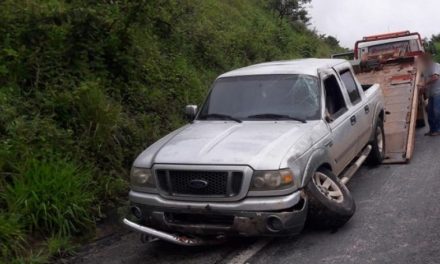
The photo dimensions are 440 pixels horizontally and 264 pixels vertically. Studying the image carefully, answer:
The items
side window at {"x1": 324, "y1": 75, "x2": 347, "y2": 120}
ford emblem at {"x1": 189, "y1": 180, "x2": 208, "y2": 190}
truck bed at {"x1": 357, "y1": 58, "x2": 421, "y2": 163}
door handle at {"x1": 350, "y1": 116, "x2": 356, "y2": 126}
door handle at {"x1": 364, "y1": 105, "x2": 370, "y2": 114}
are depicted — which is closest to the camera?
ford emblem at {"x1": 189, "y1": 180, "x2": 208, "y2": 190}

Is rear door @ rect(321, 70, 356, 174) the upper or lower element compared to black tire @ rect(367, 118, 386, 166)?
upper

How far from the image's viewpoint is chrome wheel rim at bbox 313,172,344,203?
5.21 metres

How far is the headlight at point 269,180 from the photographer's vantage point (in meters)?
4.66

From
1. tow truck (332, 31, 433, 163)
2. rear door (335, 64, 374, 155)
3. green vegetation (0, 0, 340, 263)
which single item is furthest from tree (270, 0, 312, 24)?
rear door (335, 64, 374, 155)

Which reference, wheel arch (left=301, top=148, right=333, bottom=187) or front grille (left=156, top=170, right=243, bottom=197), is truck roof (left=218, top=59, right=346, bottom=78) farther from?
front grille (left=156, top=170, right=243, bottom=197)

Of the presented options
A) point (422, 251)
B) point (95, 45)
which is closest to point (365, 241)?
point (422, 251)

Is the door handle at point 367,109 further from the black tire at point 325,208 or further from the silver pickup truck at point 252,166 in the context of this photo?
the black tire at point 325,208

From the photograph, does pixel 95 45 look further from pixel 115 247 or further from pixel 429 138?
pixel 429 138

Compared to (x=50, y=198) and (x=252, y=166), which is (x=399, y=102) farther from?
(x=50, y=198)

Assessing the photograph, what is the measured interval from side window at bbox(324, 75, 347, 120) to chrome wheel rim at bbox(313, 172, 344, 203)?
933 mm

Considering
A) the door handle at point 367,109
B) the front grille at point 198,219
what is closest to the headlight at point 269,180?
the front grille at point 198,219

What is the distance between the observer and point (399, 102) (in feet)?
32.6

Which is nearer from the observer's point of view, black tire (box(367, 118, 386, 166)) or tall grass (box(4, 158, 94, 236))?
tall grass (box(4, 158, 94, 236))

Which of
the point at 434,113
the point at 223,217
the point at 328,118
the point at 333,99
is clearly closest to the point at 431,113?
the point at 434,113
